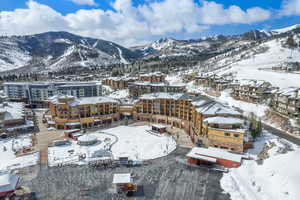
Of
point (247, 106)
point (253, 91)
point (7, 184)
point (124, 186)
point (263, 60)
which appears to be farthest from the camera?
point (263, 60)

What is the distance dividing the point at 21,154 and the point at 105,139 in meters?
18.0

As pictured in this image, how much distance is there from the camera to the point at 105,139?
4847 cm

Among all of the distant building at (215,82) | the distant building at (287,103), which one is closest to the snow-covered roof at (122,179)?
the distant building at (287,103)

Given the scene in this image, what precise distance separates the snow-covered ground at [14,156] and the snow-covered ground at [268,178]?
3609 cm

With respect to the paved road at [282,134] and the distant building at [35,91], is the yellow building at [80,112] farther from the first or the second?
the paved road at [282,134]

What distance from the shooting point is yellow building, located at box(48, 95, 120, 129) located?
187 ft

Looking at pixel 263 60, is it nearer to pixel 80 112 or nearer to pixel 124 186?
pixel 80 112

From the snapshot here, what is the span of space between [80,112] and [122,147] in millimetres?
22390

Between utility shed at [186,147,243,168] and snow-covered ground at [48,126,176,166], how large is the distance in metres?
7.18

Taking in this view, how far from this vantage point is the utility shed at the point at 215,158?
33.2 metres

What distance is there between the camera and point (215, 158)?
111ft

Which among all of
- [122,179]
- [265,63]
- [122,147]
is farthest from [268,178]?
[265,63]

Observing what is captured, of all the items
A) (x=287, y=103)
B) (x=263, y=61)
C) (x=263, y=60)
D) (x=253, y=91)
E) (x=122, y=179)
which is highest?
(x=263, y=60)

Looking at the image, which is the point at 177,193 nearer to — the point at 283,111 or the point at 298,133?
the point at 298,133
